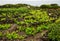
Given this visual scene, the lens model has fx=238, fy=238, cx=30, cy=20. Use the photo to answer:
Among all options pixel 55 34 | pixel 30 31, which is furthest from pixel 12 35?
pixel 55 34

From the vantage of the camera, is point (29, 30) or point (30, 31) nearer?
point (30, 31)

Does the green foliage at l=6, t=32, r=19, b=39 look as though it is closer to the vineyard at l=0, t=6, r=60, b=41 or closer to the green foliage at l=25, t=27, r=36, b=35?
the vineyard at l=0, t=6, r=60, b=41

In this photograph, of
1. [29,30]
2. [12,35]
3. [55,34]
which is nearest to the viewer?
[55,34]

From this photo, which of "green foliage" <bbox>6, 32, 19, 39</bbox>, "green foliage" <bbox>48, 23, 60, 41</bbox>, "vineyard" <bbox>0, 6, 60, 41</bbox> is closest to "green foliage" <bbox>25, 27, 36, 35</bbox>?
"vineyard" <bbox>0, 6, 60, 41</bbox>

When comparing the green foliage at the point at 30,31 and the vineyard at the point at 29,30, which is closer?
the vineyard at the point at 29,30

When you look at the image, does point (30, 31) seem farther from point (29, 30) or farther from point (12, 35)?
point (12, 35)

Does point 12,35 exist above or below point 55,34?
below

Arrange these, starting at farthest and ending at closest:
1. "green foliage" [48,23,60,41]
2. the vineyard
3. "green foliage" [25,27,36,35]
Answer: "green foliage" [25,27,36,35], the vineyard, "green foliage" [48,23,60,41]

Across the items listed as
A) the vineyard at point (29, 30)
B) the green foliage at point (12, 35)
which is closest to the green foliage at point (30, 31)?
the vineyard at point (29, 30)

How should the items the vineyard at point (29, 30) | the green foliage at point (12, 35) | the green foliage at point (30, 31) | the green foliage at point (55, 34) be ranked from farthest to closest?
1. the green foliage at point (30, 31)
2. the green foliage at point (12, 35)
3. the vineyard at point (29, 30)
4. the green foliage at point (55, 34)

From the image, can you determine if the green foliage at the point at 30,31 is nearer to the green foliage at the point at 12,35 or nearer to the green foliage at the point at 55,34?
the green foliage at the point at 12,35

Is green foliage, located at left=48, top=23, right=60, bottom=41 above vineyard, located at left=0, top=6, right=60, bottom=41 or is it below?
above

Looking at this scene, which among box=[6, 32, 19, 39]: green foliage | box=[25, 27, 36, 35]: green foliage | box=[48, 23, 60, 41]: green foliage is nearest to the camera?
box=[48, 23, 60, 41]: green foliage

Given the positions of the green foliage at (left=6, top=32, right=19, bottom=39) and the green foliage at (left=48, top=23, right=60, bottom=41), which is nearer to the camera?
the green foliage at (left=48, top=23, right=60, bottom=41)
